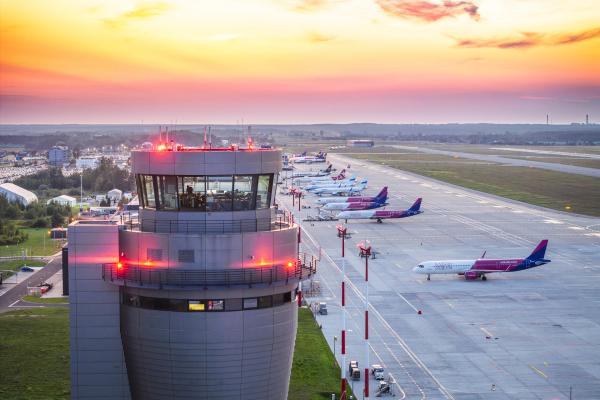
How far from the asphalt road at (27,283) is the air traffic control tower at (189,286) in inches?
2223

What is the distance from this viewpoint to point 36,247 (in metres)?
117

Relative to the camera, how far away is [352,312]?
77.6 m

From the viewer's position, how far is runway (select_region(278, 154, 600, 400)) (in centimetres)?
5828

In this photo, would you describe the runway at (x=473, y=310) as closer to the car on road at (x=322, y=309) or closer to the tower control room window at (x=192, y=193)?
the car on road at (x=322, y=309)

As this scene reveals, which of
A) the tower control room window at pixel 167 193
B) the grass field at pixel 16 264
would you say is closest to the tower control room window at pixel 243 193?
the tower control room window at pixel 167 193

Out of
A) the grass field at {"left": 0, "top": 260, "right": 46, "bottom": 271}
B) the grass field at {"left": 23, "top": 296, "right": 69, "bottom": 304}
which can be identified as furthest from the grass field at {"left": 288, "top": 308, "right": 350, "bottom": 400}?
the grass field at {"left": 0, "top": 260, "right": 46, "bottom": 271}

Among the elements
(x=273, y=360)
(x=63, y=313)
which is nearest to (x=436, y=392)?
(x=273, y=360)

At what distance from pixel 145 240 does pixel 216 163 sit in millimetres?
3279

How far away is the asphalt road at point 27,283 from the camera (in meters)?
83.4

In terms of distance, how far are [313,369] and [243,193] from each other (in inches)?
1384

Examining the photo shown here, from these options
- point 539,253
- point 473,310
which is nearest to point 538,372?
point 473,310

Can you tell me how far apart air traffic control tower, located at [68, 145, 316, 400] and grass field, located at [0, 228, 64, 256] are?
289 feet

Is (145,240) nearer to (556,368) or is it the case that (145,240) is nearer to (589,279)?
(556,368)

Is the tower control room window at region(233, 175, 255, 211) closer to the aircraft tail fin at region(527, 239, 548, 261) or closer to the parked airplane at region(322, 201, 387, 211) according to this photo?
the aircraft tail fin at region(527, 239, 548, 261)
